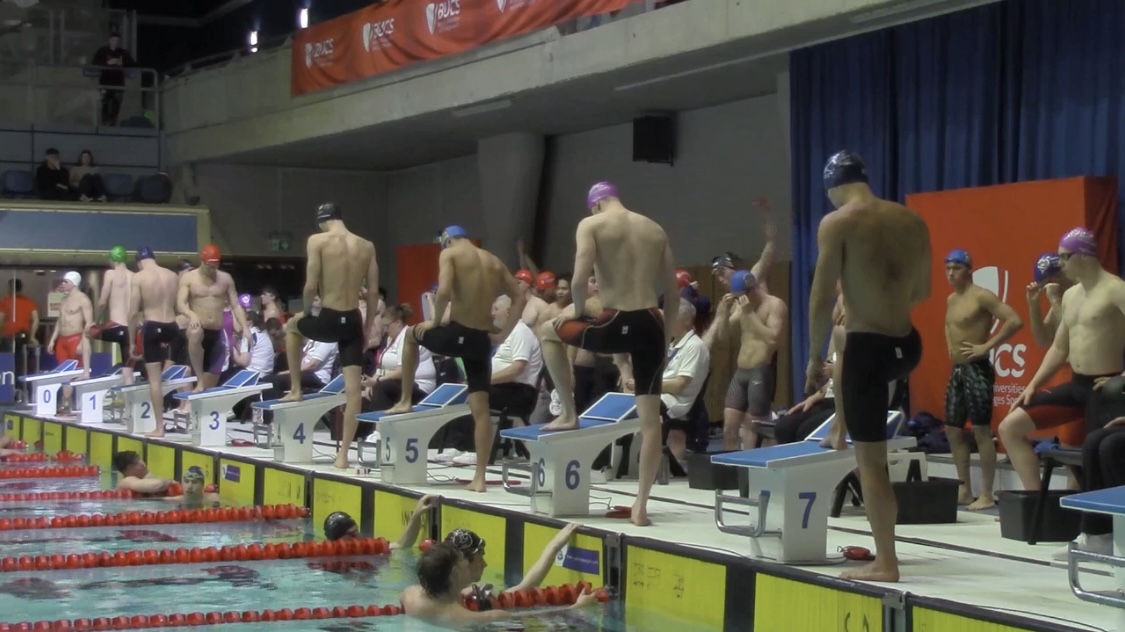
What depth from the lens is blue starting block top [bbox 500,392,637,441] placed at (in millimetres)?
7125

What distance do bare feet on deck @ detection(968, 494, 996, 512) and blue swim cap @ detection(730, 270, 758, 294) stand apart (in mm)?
2174

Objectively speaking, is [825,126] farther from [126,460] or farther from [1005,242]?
[126,460]

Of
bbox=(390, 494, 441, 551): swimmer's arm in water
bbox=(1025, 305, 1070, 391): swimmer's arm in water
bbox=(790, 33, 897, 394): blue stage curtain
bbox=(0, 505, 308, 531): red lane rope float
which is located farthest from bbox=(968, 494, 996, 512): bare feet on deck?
bbox=(0, 505, 308, 531): red lane rope float

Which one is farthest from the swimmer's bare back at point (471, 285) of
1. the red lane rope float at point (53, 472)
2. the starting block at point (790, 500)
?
the red lane rope float at point (53, 472)

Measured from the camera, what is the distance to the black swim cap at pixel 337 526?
7.66m

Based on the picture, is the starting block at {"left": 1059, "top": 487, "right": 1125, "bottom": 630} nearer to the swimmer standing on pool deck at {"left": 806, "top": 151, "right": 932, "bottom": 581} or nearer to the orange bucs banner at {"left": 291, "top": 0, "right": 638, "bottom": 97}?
the swimmer standing on pool deck at {"left": 806, "top": 151, "right": 932, "bottom": 581}

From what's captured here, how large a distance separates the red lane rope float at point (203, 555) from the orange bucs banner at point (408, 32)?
5.75 meters

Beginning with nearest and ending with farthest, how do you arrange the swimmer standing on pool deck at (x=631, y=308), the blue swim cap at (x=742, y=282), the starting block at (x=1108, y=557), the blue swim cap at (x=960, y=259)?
the starting block at (x=1108, y=557)
the swimmer standing on pool deck at (x=631, y=308)
the blue swim cap at (x=960, y=259)
the blue swim cap at (x=742, y=282)

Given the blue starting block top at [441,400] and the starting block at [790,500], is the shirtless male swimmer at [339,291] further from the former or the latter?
the starting block at [790,500]

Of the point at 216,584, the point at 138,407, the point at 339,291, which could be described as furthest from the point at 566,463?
the point at 138,407

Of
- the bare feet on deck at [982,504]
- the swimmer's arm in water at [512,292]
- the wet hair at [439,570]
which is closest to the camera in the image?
the wet hair at [439,570]

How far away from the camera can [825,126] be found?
1176 centimetres

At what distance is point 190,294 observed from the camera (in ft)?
39.5

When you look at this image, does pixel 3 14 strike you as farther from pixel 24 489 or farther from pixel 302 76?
pixel 24 489
